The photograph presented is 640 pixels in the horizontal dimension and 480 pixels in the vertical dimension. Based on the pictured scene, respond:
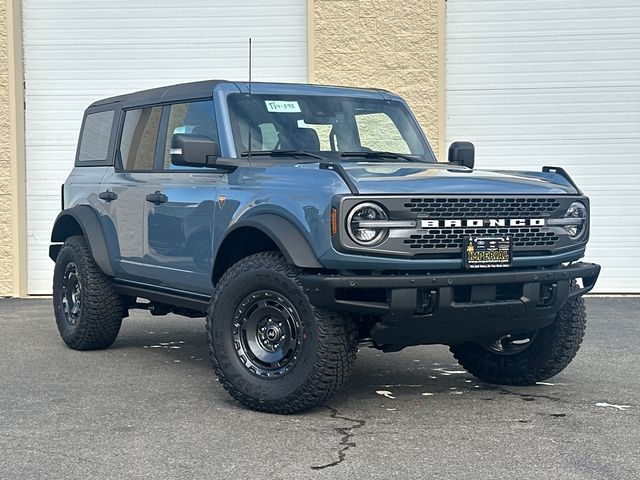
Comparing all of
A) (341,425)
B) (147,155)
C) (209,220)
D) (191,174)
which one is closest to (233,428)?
(341,425)

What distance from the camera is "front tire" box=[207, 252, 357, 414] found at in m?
5.77

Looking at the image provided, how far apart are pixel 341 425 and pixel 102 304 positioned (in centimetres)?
308

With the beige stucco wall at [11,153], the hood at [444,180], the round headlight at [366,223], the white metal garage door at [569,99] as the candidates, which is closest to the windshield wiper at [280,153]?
the hood at [444,180]

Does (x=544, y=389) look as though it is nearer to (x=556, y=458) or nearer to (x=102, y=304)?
(x=556, y=458)

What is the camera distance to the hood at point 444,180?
19.0 feet

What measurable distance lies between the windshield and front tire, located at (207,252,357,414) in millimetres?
1006

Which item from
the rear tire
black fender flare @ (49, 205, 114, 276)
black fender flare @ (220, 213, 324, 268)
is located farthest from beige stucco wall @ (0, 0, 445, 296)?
black fender flare @ (220, 213, 324, 268)

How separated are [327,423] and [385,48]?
8.17 m

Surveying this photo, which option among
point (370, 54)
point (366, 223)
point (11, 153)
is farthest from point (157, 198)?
point (11, 153)

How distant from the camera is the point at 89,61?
13.6m

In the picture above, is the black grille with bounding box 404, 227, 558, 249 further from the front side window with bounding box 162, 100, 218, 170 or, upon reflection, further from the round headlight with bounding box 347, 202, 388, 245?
the front side window with bounding box 162, 100, 218, 170

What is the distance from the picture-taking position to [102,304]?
27.0ft

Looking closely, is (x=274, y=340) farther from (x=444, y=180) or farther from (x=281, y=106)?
(x=281, y=106)

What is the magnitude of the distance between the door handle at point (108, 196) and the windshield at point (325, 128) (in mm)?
1455
